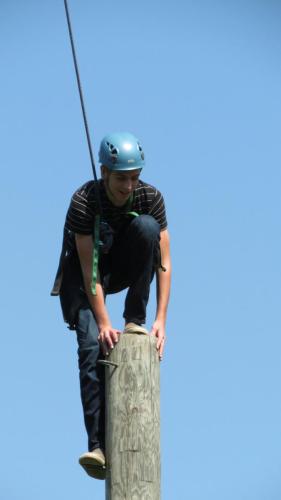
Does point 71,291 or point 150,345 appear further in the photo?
point 71,291

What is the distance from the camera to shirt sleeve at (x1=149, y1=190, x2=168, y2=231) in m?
9.73

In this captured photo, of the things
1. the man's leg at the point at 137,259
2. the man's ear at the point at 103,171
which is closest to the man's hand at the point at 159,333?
the man's leg at the point at 137,259

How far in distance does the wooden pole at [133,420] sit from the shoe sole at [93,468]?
0.12 m

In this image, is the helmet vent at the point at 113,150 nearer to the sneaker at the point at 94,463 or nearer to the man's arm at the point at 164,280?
the man's arm at the point at 164,280

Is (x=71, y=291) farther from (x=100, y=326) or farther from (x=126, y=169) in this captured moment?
(x=126, y=169)

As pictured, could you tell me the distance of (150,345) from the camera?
905cm

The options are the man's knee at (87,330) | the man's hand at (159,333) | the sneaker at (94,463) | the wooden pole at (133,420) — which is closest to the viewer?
the wooden pole at (133,420)

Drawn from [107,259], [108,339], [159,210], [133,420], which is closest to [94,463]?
[133,420]

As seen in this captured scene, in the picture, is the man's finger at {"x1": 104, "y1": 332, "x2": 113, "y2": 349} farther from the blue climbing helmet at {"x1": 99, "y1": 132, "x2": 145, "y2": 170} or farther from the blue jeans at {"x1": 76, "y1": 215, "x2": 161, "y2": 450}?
the blue climbing helmet at {"x1": 99, "y1": 132, "x2": 145, "y2": 170}

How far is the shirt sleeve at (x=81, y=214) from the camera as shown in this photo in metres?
9.56

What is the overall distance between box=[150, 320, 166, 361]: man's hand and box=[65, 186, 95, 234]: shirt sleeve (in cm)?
86

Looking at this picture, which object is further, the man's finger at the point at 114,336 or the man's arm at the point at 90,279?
the man's arm at the point at 90,279

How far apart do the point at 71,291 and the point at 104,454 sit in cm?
134

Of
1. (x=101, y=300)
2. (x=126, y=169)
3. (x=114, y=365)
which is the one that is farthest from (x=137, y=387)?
(x=126, y=169)
